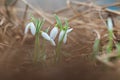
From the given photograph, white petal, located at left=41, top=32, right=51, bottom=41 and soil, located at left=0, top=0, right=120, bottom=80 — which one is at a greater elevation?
white petal, located at left=41, top=32, right=51, bottom=41

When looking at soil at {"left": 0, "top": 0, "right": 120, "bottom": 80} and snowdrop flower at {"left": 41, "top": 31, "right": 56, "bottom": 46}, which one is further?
snowdrop flower at {"left": 41, "top": 31, "right": 56, "bottom": 46}

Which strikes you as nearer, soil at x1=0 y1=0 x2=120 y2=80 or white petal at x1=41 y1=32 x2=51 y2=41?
soil at x1=0 y1=0 x2=120 y2=80

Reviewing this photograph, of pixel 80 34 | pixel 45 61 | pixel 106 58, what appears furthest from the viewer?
pixel 80 34

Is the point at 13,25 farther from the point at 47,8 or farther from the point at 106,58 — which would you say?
the point at 47,8

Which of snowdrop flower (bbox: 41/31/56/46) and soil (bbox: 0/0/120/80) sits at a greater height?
snowdrop flower (bbox: 41/31/56/46)

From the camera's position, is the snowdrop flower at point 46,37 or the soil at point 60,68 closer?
the soil at point 60,68

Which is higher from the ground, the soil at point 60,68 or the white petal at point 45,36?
the white petal at point 45,36

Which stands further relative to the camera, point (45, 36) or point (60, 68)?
point (45, 36)

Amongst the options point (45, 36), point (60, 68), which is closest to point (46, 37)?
point (45, 36)

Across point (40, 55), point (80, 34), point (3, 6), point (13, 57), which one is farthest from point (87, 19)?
point (13, 57)

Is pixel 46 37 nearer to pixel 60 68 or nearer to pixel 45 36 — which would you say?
pixel 45 36

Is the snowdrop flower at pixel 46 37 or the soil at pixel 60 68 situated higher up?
the snowdrop flower at pixel 46 37
